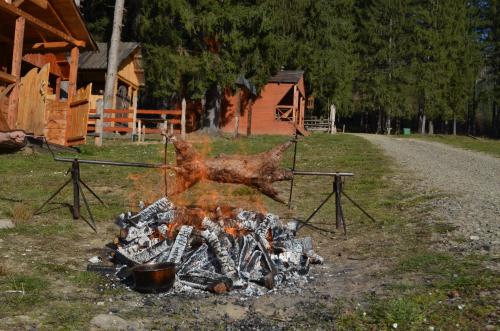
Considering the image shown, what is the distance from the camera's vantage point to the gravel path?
619 centimetres

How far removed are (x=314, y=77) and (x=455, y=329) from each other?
123 feet

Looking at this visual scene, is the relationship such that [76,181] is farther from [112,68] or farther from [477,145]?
[477,145]

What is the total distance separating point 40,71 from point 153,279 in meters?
12.0

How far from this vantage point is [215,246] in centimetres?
532

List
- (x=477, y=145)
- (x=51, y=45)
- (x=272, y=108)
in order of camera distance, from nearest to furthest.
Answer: (x=51, y=45) < (x=477, y=145) < (x=272, y=108)

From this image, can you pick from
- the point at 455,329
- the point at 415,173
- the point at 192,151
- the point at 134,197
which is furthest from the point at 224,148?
the point at 455,329

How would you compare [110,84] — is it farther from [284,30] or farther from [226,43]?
[284,30]

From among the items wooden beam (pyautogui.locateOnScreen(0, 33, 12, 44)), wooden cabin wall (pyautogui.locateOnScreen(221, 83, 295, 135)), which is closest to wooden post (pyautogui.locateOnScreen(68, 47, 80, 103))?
wooden beam (pyautogui.locateOnScreen(0, 33, 12, 44))

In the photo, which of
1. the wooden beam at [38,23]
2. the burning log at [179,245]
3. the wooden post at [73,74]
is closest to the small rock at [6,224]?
the burning log at [179,245]

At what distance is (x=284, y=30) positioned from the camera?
3559 centimetres

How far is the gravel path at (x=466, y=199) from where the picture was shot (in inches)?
244

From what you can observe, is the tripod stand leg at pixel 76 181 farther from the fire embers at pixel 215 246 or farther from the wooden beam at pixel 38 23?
the wooden beam at pixel 38 23

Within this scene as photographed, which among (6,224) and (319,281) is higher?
(6,224)

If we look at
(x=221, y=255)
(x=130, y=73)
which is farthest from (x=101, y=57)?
(x=221, y=255)
